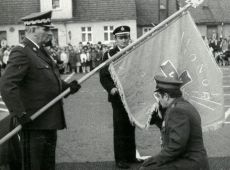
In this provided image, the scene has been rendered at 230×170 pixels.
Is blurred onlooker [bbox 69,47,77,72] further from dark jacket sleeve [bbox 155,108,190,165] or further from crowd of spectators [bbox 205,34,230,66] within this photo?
dark jacket sleeve [bbox 155,108,190,165]

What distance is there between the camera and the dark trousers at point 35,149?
17.8 feet

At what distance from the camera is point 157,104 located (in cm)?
624

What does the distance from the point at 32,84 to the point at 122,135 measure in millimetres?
2649

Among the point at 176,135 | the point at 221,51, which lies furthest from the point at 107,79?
the point at 221,51

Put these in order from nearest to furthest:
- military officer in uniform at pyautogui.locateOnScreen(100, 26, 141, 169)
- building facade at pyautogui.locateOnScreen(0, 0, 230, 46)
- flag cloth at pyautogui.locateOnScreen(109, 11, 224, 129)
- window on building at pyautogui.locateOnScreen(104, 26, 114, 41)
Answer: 1. flag cloth at pyautogui.locateOnScreen(109, 11, 224, 129)
2. military officer in uniform at pyautogui.locateOnScreen(100, 26, 141, 169)
3. building facade at pyautogui.locateOnScreen(0, 0, 230, 46)
4. window on building at pyautogui.locateOnScreen(104, 26, 114, 41)

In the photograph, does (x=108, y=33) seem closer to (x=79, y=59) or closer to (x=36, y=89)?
(x=79, y=59)

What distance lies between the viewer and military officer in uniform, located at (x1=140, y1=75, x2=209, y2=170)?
473cm

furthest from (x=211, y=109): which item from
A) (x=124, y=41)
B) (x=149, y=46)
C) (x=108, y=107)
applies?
(x=108, y=107)

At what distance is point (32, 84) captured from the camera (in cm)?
538

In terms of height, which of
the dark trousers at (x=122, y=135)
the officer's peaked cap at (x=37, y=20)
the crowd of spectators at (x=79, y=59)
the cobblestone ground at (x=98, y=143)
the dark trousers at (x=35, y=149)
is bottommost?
the crowd of spectators at (x=79, y=59)

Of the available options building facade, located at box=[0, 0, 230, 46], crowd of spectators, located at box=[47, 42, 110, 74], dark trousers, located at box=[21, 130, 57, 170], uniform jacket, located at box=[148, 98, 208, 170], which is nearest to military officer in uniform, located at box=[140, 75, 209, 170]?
uniform jacket, located at box=[148, 98, 208, 170]

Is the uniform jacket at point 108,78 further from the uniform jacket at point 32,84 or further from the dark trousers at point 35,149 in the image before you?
the dark trousers at point 35,149

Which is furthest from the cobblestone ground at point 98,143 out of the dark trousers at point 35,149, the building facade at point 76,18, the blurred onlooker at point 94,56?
the building facade at point 76,18

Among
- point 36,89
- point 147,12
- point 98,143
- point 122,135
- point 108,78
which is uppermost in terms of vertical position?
point 36,89
